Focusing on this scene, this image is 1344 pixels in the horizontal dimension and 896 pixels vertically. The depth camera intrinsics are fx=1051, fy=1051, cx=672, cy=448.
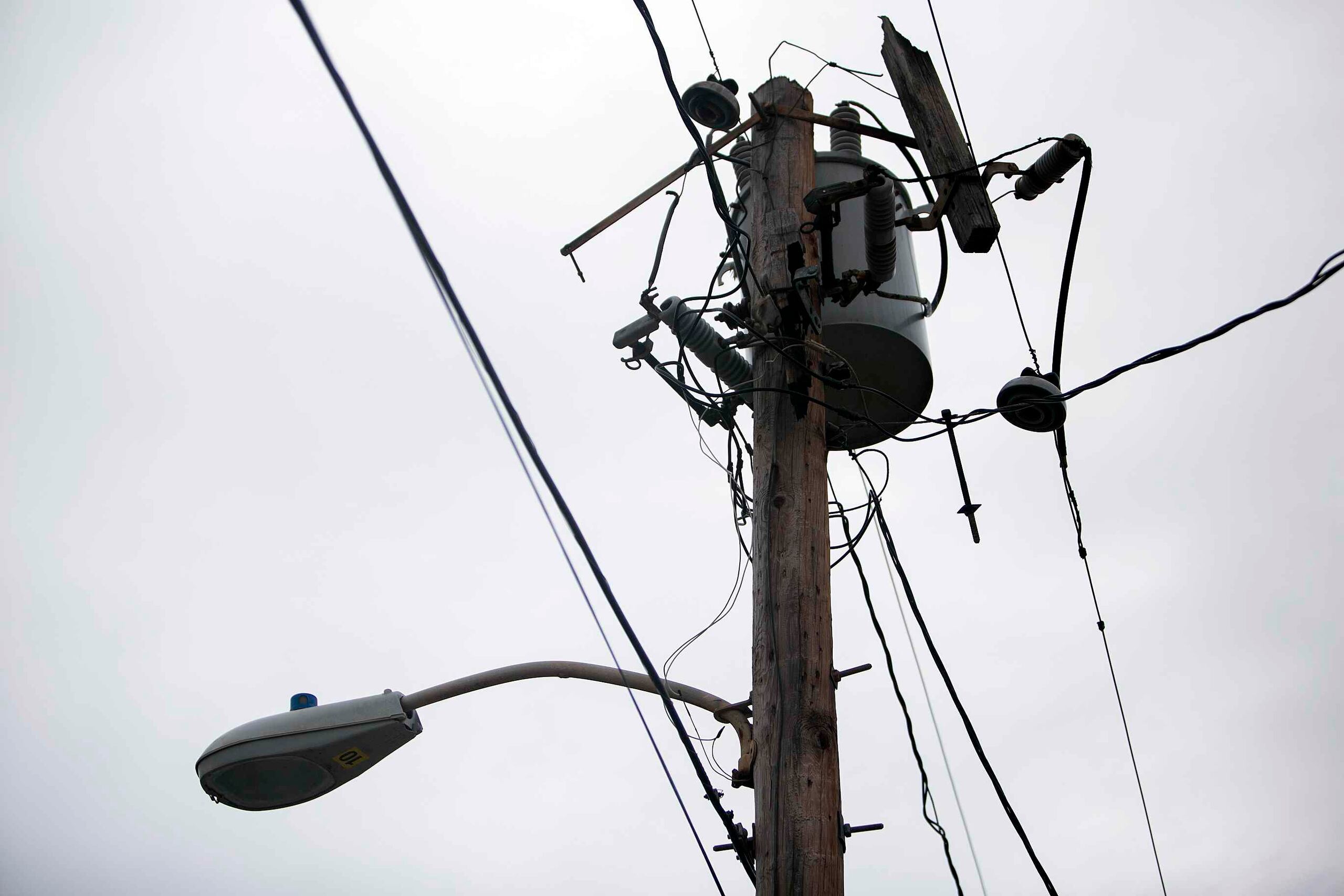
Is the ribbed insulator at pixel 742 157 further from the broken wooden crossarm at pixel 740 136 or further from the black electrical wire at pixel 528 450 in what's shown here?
the black electrical wire at pixel 528 450

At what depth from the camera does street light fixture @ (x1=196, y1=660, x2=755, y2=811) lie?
15.2 feet

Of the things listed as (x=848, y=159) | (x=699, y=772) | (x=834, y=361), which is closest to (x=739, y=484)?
(x=834, y=361)

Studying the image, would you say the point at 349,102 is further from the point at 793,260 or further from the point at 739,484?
the point at 739,484

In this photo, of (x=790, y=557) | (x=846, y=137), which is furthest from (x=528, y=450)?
(x=846, y=137)

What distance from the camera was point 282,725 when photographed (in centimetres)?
466

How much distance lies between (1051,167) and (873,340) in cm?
118

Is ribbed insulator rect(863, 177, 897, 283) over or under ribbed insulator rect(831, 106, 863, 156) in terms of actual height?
under

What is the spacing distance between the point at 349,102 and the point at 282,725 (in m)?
3.11

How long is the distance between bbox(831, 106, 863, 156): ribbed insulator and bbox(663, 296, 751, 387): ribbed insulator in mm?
1580

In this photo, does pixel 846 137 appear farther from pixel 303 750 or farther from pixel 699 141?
pixel 303 750

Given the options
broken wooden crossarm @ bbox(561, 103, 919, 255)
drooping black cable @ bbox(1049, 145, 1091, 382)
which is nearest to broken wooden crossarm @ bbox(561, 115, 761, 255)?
broken wooden crossarm @ bbox(561, 103, 919, 255)

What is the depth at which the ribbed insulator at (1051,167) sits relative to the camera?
480cm

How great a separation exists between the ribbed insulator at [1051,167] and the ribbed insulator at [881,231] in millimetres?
607

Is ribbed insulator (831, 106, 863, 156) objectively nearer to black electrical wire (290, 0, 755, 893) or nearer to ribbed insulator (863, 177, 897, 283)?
ribbed insulator (863, 177, 897, 283)
